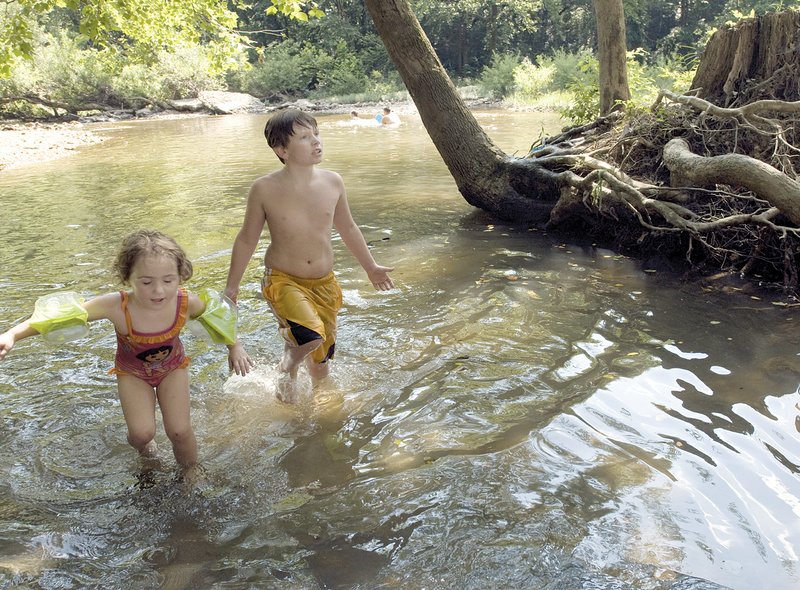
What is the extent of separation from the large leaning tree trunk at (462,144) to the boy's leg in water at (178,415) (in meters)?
5.91

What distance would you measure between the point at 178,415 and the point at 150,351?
35cm

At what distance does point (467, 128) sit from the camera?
864cm

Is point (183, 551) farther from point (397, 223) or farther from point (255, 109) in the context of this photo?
point (255, 109)

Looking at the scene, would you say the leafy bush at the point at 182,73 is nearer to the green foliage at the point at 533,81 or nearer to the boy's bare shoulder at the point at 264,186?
the green foliage at the point at 533,81

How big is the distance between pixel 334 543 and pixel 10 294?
5.06m

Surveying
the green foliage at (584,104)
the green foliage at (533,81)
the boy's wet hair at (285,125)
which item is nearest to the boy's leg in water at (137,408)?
the boy's wet hair at (285,125)

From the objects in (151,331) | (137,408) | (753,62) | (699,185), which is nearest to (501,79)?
(753,62)

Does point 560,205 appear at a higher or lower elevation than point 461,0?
lower

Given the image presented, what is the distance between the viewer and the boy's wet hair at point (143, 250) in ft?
10.2

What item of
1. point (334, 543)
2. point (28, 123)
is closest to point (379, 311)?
point (334, 543)

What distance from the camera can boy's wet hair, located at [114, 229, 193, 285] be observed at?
312 centimetres

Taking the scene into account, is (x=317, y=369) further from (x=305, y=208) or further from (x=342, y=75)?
(x=342, y=75)

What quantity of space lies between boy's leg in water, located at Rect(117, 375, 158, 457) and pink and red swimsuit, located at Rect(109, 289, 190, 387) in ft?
0.12

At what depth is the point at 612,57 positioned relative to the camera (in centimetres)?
937
